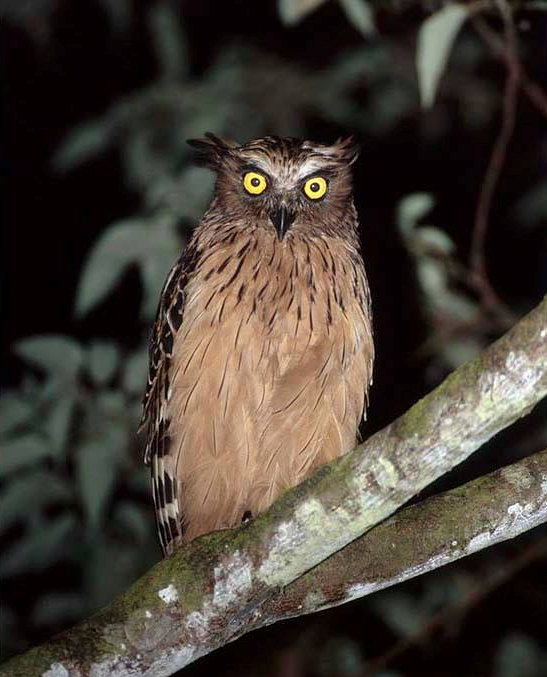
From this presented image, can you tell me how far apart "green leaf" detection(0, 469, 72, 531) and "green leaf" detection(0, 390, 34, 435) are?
1.13 ft

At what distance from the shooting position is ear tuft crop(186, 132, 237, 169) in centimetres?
315

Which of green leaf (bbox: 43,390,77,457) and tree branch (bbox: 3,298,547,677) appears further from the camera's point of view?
green leaf (bbox: 43,390,77,457)

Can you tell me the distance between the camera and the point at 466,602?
4.38 metres

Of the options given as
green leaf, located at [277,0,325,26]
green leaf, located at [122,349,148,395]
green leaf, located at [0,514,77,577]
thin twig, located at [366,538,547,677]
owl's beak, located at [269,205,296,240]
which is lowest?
thin twig, located at [366,538,547,677]

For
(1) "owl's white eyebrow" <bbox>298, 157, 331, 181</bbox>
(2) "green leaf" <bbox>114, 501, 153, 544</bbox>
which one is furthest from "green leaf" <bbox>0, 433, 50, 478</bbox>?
(1) "owl's white eyebrow" <bbox>298, 157, 331, 181</bbox>

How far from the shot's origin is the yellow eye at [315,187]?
3.01 m

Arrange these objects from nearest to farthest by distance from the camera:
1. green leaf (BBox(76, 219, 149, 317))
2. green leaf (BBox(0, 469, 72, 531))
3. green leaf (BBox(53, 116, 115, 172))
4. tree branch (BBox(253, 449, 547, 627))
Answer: tree branch (BBox(253, 449, 547, 627)) → green leaf (BBox(76, 219, 149, 317)) → green leaf (BBox(0, 469, 72, 531)) → green leaf (BBox(53, 116, 115, 172))

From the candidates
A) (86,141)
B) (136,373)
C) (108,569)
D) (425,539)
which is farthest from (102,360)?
(425,539)

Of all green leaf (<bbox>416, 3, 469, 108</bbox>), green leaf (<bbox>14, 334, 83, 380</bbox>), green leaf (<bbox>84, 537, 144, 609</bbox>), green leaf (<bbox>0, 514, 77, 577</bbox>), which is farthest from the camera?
green leaf (<bbox>84, 537, 144, 609</bbox>)

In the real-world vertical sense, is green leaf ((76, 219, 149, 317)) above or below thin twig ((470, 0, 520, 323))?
above

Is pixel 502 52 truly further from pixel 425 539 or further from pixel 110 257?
pixel 425 539

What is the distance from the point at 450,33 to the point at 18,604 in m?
3.70

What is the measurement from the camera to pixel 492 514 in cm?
213

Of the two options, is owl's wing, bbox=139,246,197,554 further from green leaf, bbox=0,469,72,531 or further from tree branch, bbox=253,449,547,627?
green leaf, bbox=0,469,72,531
